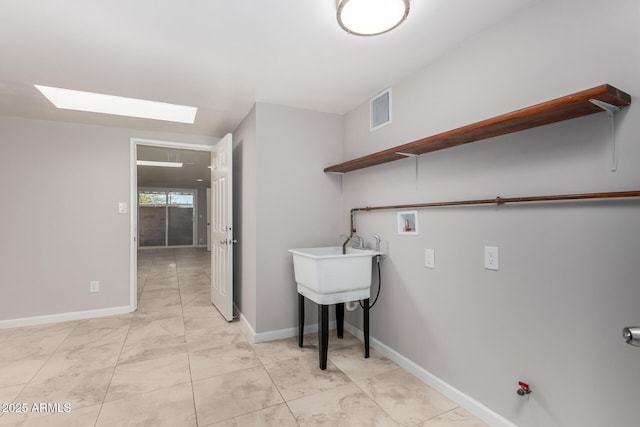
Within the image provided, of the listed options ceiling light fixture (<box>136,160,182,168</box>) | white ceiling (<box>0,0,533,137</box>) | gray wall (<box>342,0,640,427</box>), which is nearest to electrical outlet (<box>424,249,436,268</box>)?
gray wall (<box>342,0,640,427</box>)

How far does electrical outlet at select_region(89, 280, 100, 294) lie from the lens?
3.47 m

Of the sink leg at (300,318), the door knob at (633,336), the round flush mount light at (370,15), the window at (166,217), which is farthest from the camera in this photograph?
the window at (166,217)

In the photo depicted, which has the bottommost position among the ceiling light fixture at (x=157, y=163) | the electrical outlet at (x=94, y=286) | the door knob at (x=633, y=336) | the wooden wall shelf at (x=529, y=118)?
the electrical outlet at (x=94, y=286)

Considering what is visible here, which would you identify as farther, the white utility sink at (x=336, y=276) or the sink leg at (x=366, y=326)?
the sink leg at (x=366, y=326)

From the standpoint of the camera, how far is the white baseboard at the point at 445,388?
1.68 metres

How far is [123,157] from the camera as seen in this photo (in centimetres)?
359

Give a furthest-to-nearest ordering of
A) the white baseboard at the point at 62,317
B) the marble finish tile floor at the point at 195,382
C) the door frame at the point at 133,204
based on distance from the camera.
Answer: the door frame at the point at 133,204 < the white baseboard at the point at 62,317 < the marble finish tile floor at the point at 195,382

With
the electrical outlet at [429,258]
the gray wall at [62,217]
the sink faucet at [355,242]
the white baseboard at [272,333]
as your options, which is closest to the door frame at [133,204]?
the gray wall at [62,217]

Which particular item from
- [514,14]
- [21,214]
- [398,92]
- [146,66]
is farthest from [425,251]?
[21,214]

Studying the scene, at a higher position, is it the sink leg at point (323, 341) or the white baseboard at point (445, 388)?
the sink leg at point (323, 341)

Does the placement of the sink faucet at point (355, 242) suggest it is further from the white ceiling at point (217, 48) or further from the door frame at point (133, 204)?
the door frame at point (133, 204)

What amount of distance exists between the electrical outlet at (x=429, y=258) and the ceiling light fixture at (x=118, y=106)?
8.32 feet

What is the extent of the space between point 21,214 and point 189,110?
204 centimetres

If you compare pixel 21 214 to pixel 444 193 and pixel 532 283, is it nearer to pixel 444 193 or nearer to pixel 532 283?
pixel 444 193
